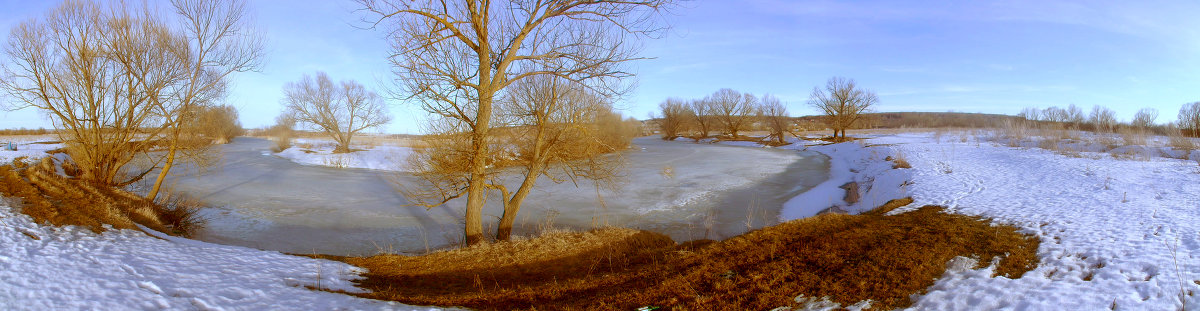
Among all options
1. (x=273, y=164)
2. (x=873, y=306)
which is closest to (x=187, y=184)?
(x=273, y=164)

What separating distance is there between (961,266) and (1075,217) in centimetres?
366

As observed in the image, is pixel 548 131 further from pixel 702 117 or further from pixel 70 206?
pixel 702 117

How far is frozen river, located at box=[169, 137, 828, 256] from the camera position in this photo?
1026 cm

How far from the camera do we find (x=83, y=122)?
11.5 metres

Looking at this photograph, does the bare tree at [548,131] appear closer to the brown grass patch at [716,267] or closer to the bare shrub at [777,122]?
the brown grass patch at [716,267]

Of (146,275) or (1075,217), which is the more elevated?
(146,275)

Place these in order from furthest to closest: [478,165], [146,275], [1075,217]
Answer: [478,165], [1075,217], [146,275]

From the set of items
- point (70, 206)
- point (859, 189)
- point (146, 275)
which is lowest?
point (859, 189)

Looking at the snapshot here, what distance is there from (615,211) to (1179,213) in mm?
9490

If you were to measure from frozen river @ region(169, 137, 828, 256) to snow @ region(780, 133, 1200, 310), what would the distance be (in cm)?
198

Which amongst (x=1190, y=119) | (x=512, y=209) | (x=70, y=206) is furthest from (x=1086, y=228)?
(x=1190, y=119)

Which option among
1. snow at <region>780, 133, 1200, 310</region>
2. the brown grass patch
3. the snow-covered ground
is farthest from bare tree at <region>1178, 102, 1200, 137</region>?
the snow-covered ground

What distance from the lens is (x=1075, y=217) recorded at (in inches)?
279

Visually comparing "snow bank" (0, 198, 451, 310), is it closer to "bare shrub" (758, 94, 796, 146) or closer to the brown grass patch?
the brown grass patch
